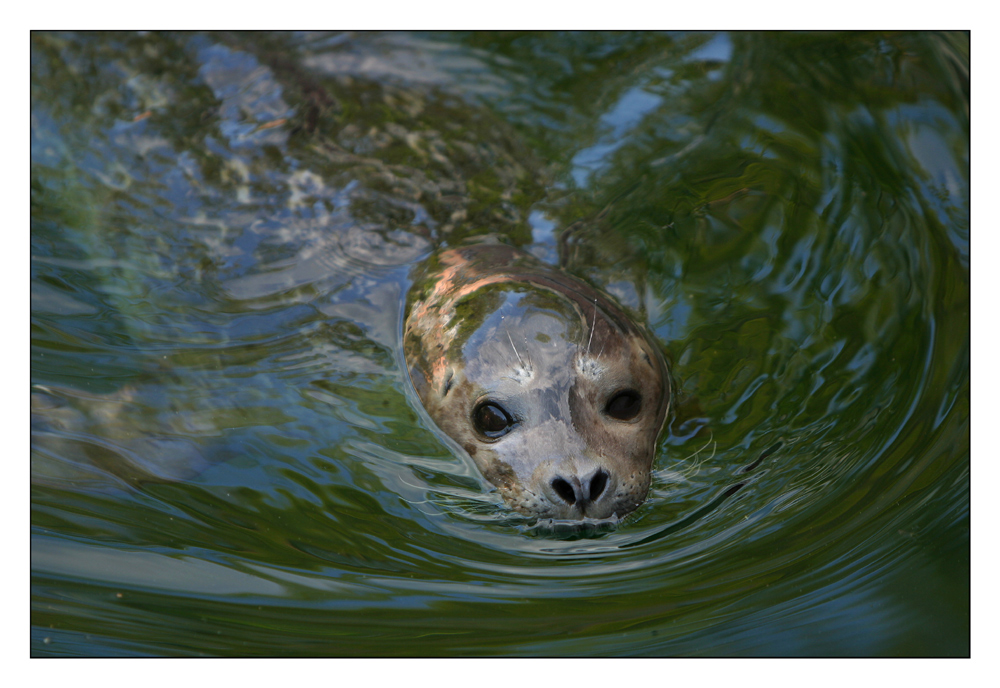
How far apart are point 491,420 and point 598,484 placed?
54cm

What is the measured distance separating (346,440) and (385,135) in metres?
1.87

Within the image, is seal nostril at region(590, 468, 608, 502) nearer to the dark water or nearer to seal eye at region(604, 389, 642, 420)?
the dark water

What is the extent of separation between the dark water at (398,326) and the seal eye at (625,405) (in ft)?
0.73

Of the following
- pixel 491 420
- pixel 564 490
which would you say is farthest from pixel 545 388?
pixel 564 490

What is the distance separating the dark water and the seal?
14 centimetres

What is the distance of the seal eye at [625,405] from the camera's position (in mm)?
3350

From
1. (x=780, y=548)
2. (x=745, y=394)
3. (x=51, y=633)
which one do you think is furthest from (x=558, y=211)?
(x=51, y=633)

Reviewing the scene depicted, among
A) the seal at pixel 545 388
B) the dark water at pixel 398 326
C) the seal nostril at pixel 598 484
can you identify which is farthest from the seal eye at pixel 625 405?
the seal nostril at pixel 598 484

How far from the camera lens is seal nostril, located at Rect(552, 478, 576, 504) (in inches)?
119

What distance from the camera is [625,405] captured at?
339cm

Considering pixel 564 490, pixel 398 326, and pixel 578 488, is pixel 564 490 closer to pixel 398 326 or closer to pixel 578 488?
pixel 578 488

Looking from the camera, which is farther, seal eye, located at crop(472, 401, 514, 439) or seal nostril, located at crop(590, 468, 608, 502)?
seal eye, located at crop(472, 401, 514, 439)

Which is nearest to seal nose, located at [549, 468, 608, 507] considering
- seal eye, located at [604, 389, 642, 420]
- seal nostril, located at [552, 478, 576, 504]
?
seal nostril, located at [552, 478, 576, 504]

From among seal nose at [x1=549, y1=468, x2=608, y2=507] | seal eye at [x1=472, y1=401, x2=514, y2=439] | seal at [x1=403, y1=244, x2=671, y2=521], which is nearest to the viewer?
seal nose at [x1=549, y1=468, x2=608, y2=507]
